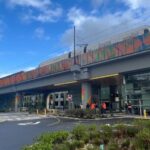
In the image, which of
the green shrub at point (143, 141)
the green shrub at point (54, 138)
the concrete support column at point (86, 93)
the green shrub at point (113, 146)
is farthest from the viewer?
the concrete support column at point (86, 93)

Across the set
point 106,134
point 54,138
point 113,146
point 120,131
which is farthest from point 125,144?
point 54,138

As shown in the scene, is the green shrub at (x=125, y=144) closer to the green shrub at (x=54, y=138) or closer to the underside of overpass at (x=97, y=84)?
the green shrub at (x=54, y=138)

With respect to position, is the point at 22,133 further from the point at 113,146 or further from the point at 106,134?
the point at 113,146

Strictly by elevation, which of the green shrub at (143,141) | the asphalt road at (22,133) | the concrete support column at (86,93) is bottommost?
the asphalt road at (22,133)

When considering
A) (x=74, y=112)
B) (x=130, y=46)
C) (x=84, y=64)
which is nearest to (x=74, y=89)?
(x=84, y=64)

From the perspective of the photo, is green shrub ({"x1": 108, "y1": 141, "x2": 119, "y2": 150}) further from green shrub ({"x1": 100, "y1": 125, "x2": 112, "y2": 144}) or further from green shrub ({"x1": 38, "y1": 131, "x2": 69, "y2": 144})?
green shrub ({"x1": 38, "y1": 131, "x2": 69, "y2": 144})

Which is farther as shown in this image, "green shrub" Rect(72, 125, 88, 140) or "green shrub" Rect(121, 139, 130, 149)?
"green shrub" Rect(72, 125, 88, 140)

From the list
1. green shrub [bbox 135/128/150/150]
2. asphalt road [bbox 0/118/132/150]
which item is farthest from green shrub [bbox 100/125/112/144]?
asphalt road [bbox 0/118/132/150]

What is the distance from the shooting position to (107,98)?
50.5 m

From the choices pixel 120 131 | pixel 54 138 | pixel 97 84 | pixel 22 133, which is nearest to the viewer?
pixel 120 131

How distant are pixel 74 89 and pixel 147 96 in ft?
89.2

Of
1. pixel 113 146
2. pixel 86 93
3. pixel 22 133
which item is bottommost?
pixel 22 133

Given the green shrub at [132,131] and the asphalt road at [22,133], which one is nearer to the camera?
the green shrub at [132,131]

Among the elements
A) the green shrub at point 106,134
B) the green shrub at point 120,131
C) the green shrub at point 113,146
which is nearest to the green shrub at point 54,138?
the green shrub at point 106,134
